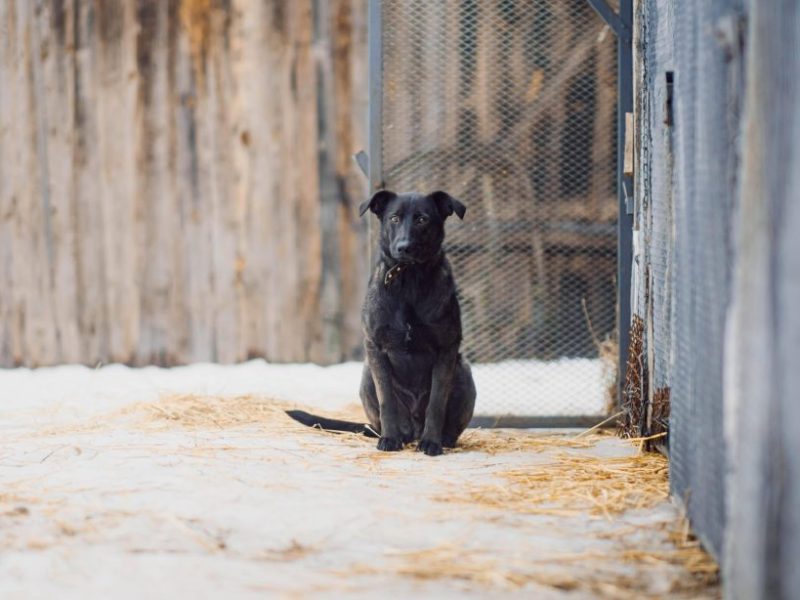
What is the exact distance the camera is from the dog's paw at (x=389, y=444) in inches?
205

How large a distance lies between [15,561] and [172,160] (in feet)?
15.4

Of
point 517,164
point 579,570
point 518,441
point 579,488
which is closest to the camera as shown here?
point 579,570

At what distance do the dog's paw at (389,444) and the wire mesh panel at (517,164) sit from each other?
1148 millimetres

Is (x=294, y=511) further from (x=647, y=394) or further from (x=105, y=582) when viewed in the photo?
(x=647, y=394)

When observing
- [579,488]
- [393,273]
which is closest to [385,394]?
[393,273]

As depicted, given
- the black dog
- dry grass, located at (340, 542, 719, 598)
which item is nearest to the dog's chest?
the black dog

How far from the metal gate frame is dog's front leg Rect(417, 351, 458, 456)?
114cm

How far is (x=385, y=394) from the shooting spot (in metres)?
5.30

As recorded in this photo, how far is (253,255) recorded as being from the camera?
754 centimetres

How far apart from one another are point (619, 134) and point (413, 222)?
149cm

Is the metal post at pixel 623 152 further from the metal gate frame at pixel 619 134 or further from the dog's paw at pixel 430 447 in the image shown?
the dog's paw at pixel 430 447

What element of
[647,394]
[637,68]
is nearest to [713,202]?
[647,394]

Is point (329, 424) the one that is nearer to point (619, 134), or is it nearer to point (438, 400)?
point (438, 400)

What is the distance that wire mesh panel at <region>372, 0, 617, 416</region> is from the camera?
20.4ft
